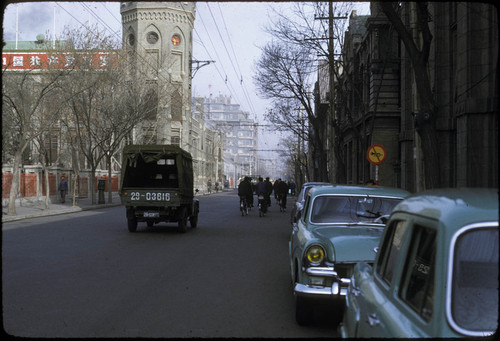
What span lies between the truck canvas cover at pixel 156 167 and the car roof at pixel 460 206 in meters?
14.9

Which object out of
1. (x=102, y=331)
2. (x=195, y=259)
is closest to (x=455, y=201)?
(x=102, y=331)

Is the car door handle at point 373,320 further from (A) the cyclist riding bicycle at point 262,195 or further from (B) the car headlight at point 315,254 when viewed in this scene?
(A) the cyclist riding bicycle at point 262,195

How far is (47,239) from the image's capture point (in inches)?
580

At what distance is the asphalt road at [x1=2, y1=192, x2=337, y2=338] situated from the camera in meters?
5.82

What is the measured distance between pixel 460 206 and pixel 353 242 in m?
3.86

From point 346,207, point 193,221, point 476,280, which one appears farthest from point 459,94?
point 476,280

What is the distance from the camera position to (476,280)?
2305mm

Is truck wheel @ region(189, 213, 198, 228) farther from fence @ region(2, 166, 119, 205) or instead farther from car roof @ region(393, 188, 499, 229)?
car roof @ region(393, 188, 499, 229)

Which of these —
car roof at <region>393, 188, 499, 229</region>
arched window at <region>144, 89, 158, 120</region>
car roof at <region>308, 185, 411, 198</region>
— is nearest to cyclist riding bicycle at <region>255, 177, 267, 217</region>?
arched window at <region>144, 89, 158, 120</region>

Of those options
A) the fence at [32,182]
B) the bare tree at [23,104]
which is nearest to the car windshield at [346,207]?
the bare tree at [23,104]

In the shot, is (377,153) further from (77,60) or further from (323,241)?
(77,60)

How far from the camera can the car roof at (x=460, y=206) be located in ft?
7.05

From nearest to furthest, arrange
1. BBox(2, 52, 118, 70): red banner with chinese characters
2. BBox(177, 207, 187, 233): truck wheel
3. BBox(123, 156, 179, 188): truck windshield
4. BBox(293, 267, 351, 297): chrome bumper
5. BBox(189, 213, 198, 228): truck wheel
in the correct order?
BBox(293, 267, 351, 297): chrome bumper < BBox(177, 207, 187, 233): truck wheel < BBox(189, 213, 198, 228): truck wheel < BBox(123, 156, 179, 188): truck windshield < BBox(2, 52, 118, 70): red banner with chinese characters

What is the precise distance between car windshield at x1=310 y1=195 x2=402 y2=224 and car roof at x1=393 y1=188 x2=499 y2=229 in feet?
15.4
